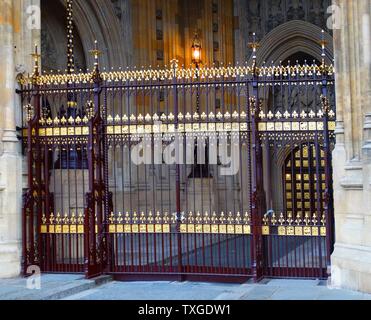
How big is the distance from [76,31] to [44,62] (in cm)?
135

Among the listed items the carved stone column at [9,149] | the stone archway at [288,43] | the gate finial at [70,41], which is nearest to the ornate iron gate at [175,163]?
the carved stone column at [9,149]

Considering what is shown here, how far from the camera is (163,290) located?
10070 millimetres

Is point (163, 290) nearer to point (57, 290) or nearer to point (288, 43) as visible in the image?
point (57, 290)

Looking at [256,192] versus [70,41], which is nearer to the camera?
[256,192]

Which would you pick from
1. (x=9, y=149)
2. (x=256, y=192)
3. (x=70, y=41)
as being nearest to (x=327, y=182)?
(x=256, y=192)

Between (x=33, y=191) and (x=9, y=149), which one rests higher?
(x=9, y=149)

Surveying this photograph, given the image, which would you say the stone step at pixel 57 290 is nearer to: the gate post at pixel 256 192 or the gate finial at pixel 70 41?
the gate post at pixel 256 192

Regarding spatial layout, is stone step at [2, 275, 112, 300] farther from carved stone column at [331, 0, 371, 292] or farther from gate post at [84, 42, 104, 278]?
carved stone column at [331, 0, 371, 292]

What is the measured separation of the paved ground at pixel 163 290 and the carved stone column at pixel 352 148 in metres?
0.46

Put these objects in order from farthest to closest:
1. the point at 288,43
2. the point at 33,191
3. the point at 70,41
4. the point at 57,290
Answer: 1. the point at 288,43
2. the point at 70,41
3. the point at 33,191
4. the point at 57,290

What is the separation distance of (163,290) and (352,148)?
11.2 ft

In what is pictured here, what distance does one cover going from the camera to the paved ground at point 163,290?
9023mm

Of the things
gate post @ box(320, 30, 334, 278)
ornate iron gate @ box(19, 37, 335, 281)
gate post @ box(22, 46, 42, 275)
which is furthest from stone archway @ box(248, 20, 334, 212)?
gate post @ box(22, 46, 42, 275)

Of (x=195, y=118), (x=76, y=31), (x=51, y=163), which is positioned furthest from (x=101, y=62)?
(x=195, y=118)
